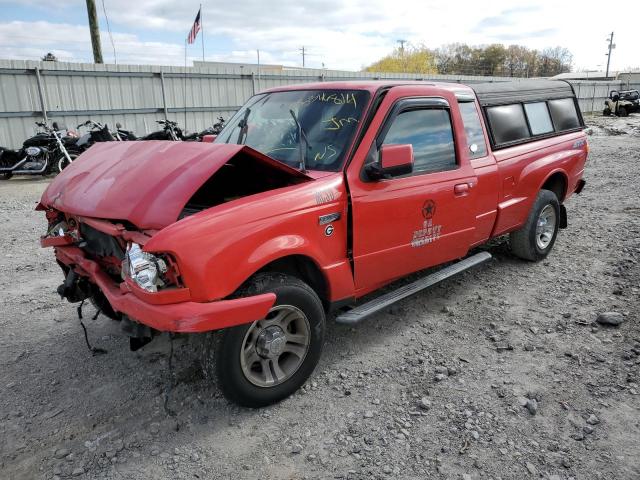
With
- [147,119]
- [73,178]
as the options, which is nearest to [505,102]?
[73,178]

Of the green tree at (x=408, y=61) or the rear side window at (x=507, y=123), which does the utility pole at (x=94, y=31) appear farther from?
the green tree at (x=408, y=61)

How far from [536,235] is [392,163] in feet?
9.72

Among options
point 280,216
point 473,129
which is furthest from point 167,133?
point 280,216

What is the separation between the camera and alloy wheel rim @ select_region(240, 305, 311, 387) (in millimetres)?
2961

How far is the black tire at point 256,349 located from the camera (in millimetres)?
2793

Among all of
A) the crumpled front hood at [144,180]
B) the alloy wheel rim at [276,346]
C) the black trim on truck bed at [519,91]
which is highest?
the black trim on truck bed at [519,91]

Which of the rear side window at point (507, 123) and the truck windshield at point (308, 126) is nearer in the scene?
the truck windshield at point (308, 126)

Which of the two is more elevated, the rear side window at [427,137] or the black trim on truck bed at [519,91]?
the black trim on truck bed at [519,91]

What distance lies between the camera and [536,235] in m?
5.45

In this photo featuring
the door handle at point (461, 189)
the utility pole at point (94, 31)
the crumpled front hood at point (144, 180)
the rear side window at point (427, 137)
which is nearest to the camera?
the crumpled front hood at point (144, 180)

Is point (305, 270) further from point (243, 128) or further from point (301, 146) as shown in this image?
point (243, 128)

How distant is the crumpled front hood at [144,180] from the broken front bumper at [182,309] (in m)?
0.40

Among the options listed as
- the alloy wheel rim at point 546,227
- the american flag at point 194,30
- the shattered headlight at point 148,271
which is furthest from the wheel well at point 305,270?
the american flag at point 194,30

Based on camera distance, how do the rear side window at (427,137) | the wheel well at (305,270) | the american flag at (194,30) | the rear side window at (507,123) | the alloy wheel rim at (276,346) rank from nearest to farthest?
the alloy wheel rim at (276,346)
the wheel well at (305,270)
the rear side window at (427,137)
the rear side window at (507,123)
the american flag at (194,30)
